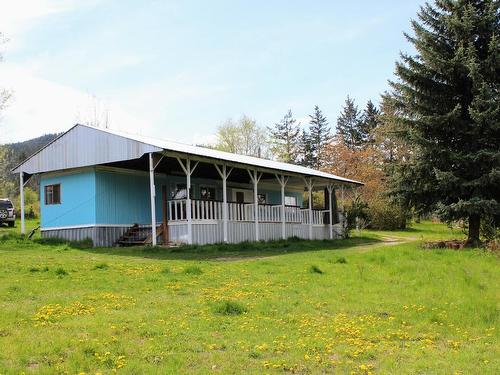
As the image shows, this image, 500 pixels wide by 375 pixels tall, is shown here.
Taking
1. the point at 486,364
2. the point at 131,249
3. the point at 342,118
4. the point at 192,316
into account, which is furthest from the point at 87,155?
the point at 342,118

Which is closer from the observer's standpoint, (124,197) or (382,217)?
(124,197)

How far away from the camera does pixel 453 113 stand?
18.7m

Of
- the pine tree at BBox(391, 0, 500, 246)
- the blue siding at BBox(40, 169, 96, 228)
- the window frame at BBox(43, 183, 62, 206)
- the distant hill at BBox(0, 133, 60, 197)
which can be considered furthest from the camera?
the distant hill at BBox(0, 133, 60, 197)

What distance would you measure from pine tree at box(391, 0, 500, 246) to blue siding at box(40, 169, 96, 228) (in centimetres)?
1197

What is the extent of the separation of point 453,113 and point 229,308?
13241 mm

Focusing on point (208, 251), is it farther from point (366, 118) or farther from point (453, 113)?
point (366, 118)

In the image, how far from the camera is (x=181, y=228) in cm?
2100

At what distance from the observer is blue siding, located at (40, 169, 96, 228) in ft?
74.6

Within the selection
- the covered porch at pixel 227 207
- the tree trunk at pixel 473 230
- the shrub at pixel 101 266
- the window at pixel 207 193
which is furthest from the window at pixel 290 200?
the shrub at pixel 101 266

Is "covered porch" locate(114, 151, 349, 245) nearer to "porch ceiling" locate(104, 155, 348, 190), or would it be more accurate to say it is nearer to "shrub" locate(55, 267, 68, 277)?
"porch ceiling" locate(104, 155, 348, 190)

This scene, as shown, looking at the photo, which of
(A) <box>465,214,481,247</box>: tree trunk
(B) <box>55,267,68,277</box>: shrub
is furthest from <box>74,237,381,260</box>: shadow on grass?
(A) <box>465,214,481,247</box>: tree trunk

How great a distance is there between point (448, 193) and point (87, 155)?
13665 millimetres

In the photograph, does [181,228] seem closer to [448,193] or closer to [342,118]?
[448,193]

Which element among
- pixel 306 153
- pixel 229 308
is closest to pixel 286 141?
pixel 306 153
